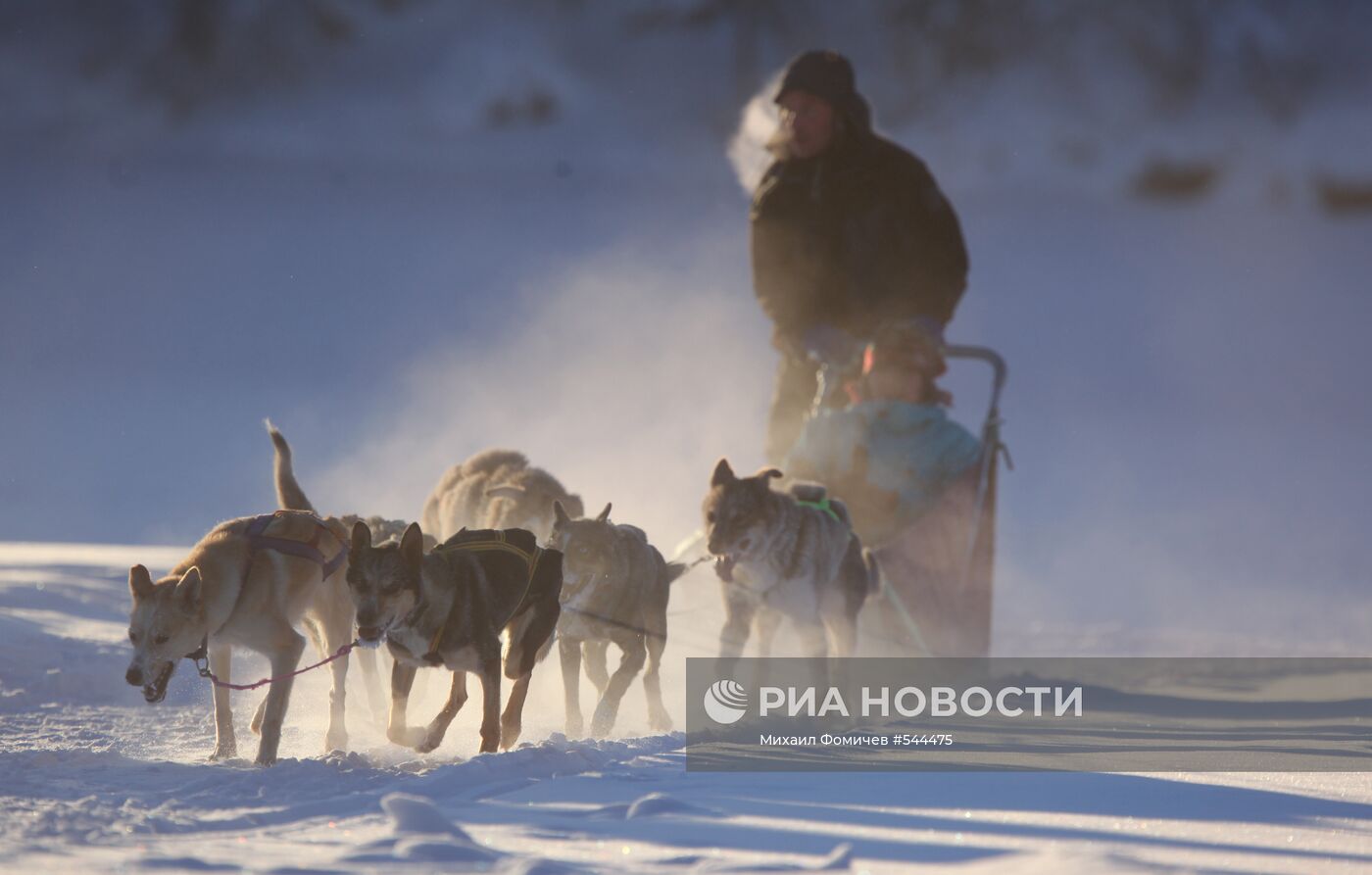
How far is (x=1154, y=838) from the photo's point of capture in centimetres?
500

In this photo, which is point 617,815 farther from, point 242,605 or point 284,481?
point 284,481

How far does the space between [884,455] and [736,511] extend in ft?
12.8

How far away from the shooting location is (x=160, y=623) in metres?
6.43

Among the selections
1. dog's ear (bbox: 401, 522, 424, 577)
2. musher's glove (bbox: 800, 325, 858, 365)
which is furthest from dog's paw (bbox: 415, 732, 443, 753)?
musher's glove (bbox: 800, 325, 858, 365)

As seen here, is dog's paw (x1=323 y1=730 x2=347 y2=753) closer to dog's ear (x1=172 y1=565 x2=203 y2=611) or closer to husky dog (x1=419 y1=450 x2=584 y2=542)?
dog's ear (x1=172 y1=565 x2=203 y2=611)

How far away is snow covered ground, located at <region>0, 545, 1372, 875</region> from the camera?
181 inches

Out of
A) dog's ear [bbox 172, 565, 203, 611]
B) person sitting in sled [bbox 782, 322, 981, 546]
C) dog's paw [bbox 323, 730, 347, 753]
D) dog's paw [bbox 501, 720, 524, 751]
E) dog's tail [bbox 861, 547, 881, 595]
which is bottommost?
dog's paw [bbox 323, 730, 347, 753]

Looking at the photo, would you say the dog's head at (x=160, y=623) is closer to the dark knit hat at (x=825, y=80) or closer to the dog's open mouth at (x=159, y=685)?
the dog's open mouth at (x=159, y=685)

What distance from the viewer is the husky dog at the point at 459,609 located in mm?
6160

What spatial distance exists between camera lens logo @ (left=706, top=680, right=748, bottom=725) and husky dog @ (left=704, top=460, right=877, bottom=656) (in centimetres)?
20

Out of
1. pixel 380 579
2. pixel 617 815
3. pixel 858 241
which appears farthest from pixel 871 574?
pixel 617 815

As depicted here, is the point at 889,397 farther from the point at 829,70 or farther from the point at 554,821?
the point at 554,821

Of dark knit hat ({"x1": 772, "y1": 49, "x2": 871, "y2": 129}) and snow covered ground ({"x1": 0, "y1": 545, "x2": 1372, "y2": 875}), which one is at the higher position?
dark knit hat ({"x1": 772, "y1": 49, "x2": 871, "y2": 129})

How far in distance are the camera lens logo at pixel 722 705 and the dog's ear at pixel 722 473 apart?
127 cm
